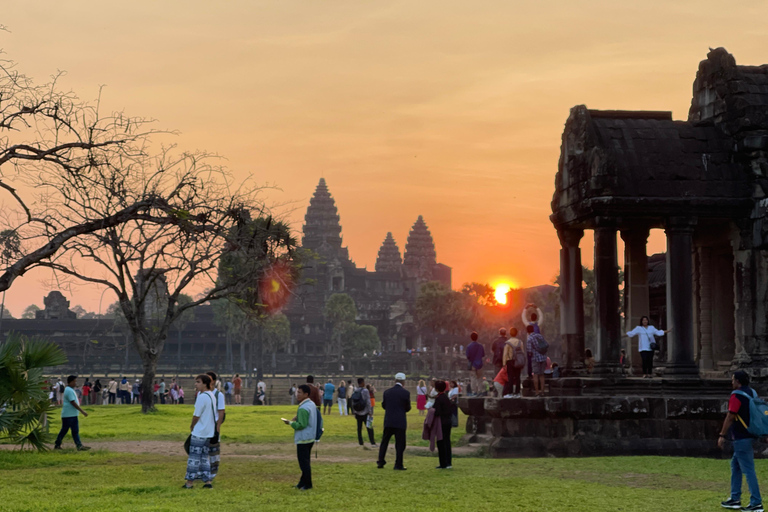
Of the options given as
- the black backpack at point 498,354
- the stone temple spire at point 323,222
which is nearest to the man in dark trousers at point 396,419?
the black backpack at point 498,354

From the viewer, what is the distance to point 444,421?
15305mm

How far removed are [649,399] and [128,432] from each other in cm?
1273

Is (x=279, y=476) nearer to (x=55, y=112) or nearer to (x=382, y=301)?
(x=55, y=112)

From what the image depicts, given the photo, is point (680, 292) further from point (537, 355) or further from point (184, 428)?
point (184, 428)

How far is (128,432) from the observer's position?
2384cm

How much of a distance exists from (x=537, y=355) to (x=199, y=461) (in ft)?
25.8

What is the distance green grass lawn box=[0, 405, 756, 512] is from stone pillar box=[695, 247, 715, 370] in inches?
224

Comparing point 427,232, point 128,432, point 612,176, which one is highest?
point 427,232

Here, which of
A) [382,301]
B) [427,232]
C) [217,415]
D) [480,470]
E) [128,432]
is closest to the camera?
[217,415]

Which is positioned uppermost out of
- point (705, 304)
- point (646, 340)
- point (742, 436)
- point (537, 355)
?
point (705, 304)

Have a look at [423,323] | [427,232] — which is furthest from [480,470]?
[427,232]

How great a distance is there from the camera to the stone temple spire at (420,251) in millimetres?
160125

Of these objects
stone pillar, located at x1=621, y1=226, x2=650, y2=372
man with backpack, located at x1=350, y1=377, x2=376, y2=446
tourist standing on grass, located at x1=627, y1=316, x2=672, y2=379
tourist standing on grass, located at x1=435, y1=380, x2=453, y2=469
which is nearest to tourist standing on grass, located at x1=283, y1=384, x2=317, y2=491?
tourist standing on grass, located at x1=435, y1=380, x2=453, y2=469

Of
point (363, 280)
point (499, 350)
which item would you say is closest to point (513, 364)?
point (499, 350)
